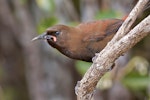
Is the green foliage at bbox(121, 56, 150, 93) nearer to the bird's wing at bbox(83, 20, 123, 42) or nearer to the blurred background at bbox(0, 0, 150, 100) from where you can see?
the blurred background at bbox(0, 0, 150, 100)

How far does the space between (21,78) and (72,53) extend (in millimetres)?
3494

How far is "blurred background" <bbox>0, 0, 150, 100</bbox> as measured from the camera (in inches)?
172

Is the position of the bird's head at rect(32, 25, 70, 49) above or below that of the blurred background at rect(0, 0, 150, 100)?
A: below

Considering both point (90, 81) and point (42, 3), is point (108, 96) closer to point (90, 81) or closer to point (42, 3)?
point (42, 3)

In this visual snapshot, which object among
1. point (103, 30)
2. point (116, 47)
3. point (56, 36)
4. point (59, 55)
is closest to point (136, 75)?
point (59, 55)

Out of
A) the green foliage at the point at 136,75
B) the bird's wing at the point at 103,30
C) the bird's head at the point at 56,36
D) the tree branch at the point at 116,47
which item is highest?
the green foliage at the point at 136,75

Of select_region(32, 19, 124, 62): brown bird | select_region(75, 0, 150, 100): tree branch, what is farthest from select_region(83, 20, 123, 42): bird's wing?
select_region(75, 0, 150, 100): tree branch

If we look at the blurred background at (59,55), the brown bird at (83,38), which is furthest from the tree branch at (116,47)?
the blurred background at (59,55)

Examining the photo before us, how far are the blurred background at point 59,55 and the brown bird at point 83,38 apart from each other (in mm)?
1217

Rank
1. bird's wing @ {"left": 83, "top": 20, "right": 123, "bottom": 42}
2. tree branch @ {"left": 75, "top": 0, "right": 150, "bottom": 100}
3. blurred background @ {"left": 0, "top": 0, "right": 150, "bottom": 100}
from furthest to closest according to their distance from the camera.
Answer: blurred background @ {"left": 0, "top": 0, "right": 150, "bottom": 100}, bird's wing @ {"left": 83, "top": 20, "right": 123, "bottom": 42}, tree branch @ {"left": 75, "top": 0, "right": 150, "bottom": 100}

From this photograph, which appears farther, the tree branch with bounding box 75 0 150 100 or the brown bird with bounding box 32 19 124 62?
the brown bird with bounding box 32 19 124 62

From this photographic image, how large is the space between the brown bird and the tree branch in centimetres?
29

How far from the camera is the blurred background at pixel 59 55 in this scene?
14.4 feet

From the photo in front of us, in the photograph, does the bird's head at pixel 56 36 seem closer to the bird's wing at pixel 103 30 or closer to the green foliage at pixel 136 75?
the bird's wing at pixel 103 30
